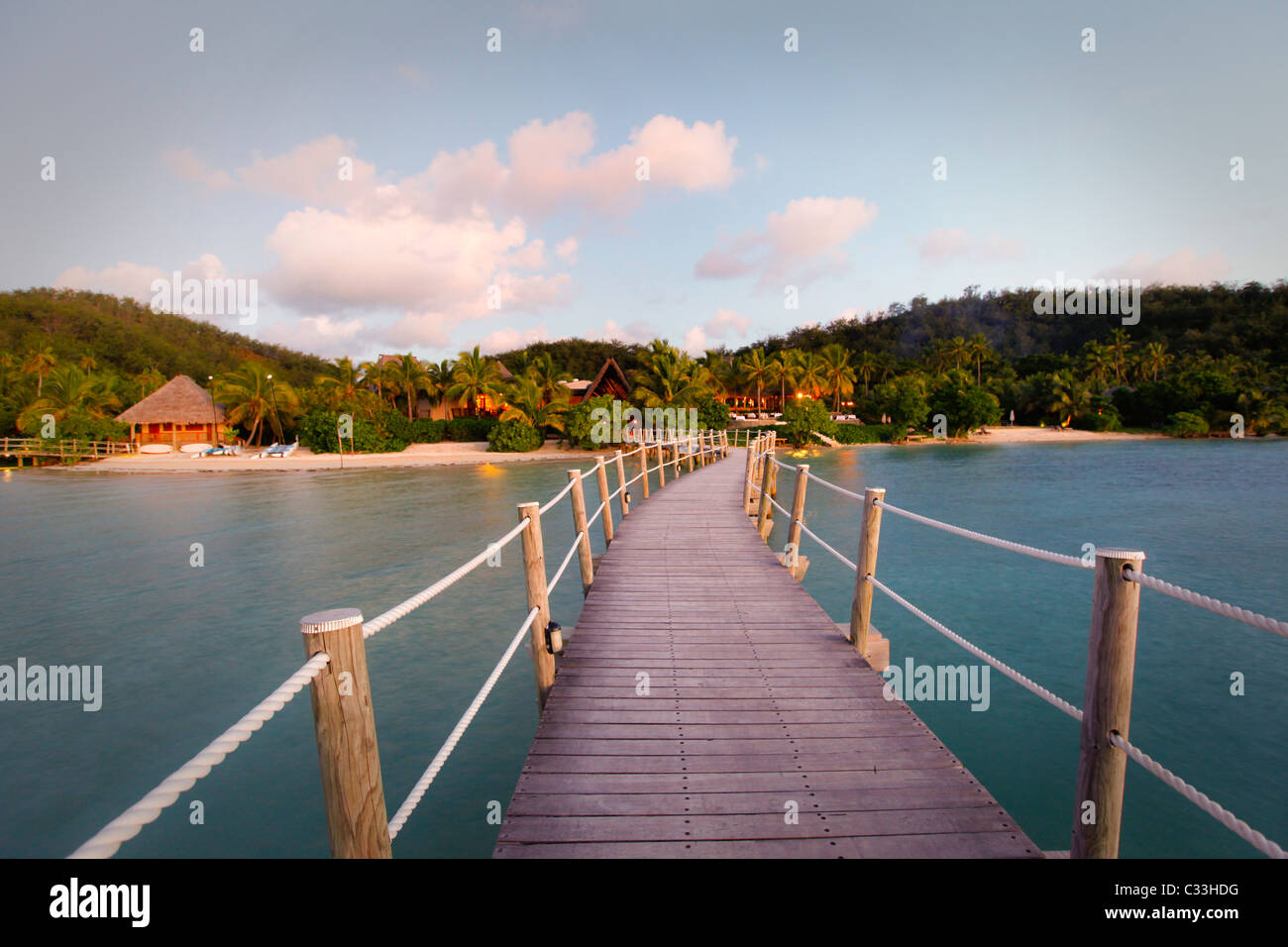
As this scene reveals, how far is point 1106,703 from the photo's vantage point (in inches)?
81.4

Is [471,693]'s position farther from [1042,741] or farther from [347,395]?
[347,395]

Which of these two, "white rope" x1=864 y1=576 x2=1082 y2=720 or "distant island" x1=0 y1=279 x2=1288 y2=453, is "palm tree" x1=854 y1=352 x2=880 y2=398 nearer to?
"distant island" x1=0 y1=279 x2=1288 y2=453

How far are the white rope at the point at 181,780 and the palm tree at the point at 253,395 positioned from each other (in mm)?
46508

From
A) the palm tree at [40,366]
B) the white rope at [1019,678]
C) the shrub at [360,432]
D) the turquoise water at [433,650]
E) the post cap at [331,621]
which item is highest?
the palm tree at [40,366]

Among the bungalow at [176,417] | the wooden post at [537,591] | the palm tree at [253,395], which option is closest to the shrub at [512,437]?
the palm tree at [253,395]

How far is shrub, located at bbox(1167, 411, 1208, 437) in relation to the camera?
187 feet

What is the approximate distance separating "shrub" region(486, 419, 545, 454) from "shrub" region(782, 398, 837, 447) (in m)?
17.2

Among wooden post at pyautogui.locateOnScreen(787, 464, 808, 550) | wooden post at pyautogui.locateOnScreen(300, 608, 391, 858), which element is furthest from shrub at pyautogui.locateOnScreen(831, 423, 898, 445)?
wooden post at pyautogui.locateOnScreen(300, 608, 391, 858)

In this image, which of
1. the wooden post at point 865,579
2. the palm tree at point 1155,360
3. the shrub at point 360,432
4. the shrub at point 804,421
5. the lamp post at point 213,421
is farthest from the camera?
the palm tree at point 1155,360

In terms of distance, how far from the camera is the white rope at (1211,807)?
1.57 m

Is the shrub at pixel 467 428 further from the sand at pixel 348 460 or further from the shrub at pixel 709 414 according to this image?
the shrub at pixel 709 414

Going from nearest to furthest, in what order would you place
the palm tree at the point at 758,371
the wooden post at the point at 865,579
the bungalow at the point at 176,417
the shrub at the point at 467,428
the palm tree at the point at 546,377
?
1. the wooden post at the point at 865,579
2. the bungalow at the point at 176,417
3. the shrub at the point at 467,428
4. the palm tree at the point at 546,377
5. the palm tree at the point at 758,371

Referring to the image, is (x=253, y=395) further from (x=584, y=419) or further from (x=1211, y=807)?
(x=1211, y=807)
